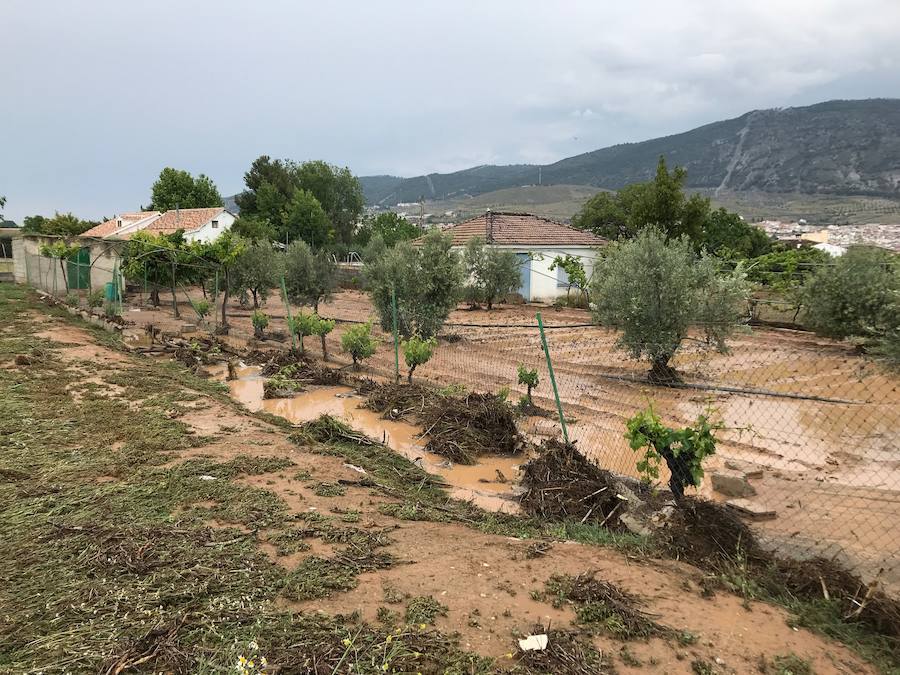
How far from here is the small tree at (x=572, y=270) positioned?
83.3ft

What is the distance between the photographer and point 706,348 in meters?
14.4

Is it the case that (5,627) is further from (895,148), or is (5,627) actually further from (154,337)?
(895,148)

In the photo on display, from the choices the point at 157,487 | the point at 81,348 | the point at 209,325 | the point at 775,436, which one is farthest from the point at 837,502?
the point at 209,325

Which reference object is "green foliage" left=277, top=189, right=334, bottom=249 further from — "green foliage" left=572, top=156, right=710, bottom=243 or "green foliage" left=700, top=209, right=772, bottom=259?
"green foliage" left=700, top=209, right=772, bottom=259

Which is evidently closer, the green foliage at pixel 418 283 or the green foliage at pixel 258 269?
the green foliage at pixel 418 283

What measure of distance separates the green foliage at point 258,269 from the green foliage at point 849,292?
18060 millimetres

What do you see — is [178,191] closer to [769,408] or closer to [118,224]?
[118,224]

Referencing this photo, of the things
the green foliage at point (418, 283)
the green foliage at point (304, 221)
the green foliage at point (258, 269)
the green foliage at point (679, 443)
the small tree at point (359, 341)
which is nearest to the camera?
the green foliage at point (679, 443)

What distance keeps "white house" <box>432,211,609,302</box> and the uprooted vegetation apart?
60.1ft

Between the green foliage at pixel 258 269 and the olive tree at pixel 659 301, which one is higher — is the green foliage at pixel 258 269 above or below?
above

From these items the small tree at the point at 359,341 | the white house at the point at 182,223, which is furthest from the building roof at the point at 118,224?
the small tree at the point at 359,341

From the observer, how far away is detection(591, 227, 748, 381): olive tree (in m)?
11.7

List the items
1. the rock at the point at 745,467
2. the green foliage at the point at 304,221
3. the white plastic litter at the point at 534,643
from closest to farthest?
1. the white plastic litter at the point at 534,643
2. the rock at the point at 745,467
3. the green foliage at the point at 304,221

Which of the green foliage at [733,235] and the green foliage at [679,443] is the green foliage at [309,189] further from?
the green foliage at [679,443]
